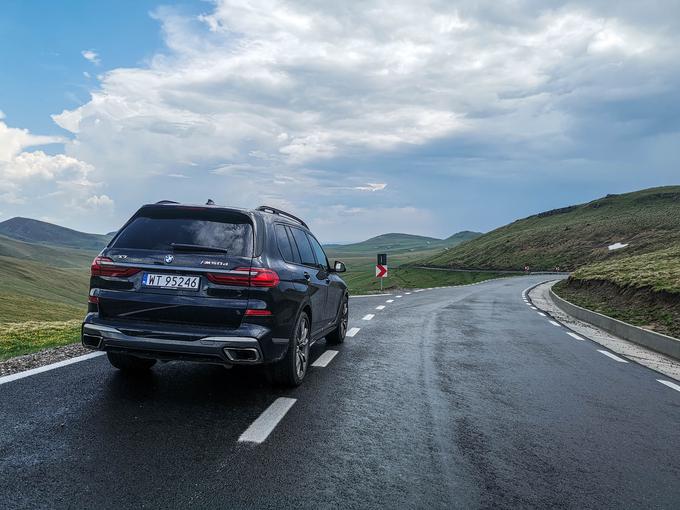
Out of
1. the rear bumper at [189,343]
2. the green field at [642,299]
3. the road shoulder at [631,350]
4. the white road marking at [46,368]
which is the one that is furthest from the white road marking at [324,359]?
the green field at [642,299]

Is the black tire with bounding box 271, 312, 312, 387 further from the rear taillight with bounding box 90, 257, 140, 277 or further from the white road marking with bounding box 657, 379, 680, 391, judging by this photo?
the white road marking with bounding box 657, 379, 680, 391

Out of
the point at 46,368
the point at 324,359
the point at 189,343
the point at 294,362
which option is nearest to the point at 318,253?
the point at 324,359

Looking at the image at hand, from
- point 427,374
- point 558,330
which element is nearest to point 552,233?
point 558,330

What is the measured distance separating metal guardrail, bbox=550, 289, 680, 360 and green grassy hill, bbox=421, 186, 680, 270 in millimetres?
63228

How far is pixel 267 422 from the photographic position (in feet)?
15.5

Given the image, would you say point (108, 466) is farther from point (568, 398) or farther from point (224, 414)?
point (568, 398)

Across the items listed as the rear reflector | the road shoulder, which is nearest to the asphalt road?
the rear reflector

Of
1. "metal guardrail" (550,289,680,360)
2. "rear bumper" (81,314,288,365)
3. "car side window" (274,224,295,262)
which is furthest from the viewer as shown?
"metal guardrail" (550,289,680,360)

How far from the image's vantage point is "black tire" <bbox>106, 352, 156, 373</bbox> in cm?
620

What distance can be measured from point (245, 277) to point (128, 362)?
2.18m

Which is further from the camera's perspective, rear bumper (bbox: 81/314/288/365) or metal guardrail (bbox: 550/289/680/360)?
metal guardrail (bbox: 550/289/680/360)

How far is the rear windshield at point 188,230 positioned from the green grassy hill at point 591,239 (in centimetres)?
7636

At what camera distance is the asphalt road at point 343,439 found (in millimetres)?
3387

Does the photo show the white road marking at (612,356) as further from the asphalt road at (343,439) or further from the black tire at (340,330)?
the black tire at (340,330)
